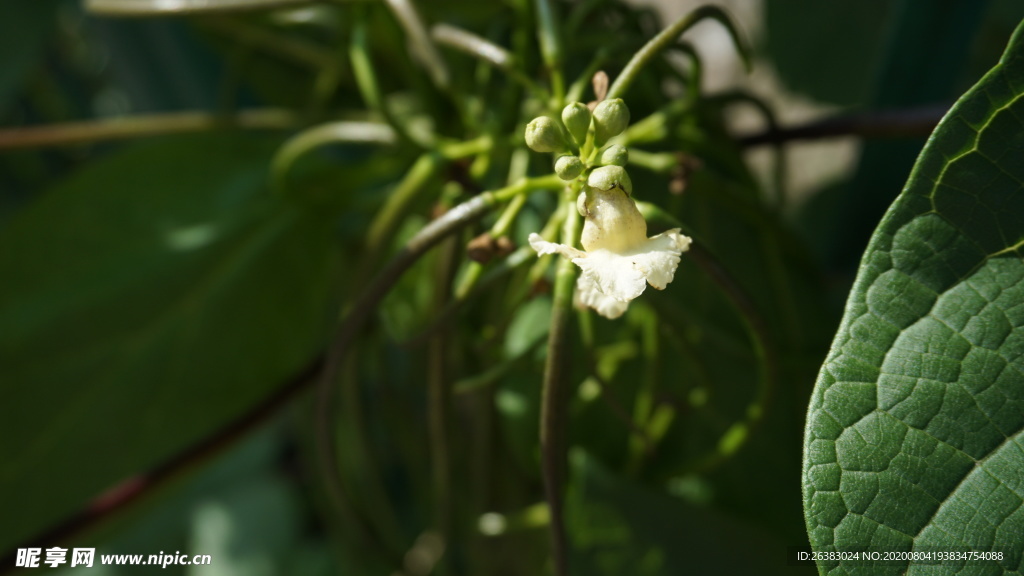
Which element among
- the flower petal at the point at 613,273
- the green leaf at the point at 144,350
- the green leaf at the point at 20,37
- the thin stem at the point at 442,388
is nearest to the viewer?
the flower petal at the point at 613,273

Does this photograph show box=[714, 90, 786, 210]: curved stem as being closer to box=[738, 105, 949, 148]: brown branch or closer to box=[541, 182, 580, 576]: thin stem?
box=[738, 105, 949, 148]: brown branch

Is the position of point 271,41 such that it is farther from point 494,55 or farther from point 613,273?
point 613,273

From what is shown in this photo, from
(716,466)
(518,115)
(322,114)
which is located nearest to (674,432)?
(716,466)

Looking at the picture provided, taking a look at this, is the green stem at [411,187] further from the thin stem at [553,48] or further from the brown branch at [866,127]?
the brown branch at [866,127]

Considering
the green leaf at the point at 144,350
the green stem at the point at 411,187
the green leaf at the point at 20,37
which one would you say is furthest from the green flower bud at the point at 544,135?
the green leaf at the point at 20,37

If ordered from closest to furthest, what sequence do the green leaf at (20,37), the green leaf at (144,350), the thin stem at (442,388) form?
the thin stem at (442,388), the green leaf at (144,350), the green leaf at (20,37)

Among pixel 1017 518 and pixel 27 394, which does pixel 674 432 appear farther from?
pixel 27 394
